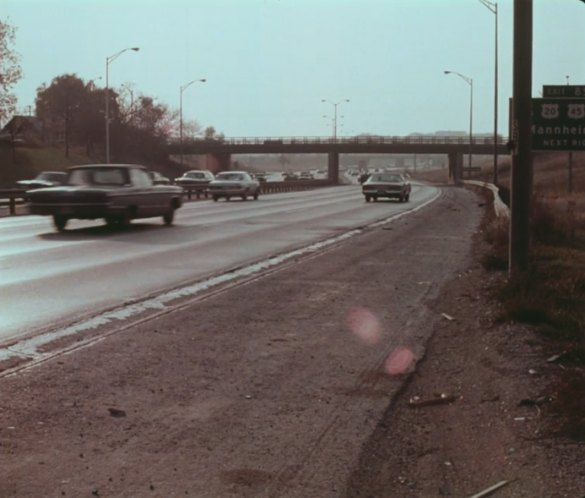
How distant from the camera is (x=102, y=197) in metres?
23.2

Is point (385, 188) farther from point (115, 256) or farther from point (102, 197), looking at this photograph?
point (115, 256)

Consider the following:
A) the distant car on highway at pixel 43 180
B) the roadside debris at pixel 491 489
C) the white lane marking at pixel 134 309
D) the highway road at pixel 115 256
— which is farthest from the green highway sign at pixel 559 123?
the distant car on highway at pixel 43 180

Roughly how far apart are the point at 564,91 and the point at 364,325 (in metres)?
14.1

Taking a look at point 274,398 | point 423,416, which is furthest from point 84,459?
point 423,416

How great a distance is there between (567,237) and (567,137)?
2.89m

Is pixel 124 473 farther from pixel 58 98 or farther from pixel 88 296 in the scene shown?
pixel 58 98

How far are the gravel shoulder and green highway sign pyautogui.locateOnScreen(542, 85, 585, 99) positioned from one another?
1228 centimetres

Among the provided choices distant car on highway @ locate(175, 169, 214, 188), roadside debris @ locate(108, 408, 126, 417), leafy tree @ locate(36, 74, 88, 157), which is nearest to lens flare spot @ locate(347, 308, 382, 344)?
roadside debris @ locate(108, 408, 126, 417)

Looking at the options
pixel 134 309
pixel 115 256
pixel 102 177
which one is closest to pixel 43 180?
pixel 102 177

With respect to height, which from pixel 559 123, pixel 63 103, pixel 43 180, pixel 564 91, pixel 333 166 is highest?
pixel 63 103

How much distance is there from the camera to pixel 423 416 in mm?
6645

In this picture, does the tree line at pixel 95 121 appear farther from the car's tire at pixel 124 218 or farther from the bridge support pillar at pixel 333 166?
the car's tire at pixel 124 218

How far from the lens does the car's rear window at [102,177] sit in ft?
80.0

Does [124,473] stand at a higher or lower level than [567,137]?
lower
